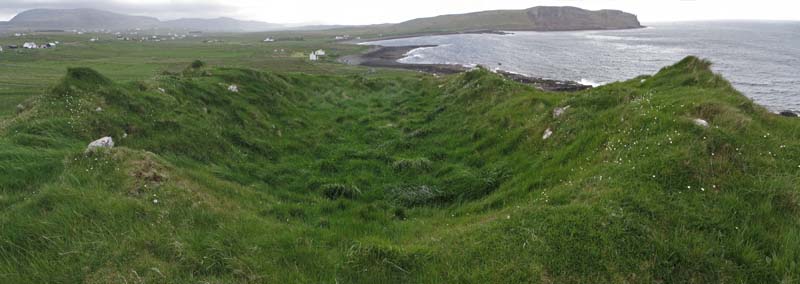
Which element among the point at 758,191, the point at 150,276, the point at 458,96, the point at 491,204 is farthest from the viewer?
the point at 458,96

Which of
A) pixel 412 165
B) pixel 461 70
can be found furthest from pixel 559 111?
pixel 461 70

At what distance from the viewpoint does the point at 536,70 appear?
7875 cm

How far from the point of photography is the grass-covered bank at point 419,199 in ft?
18.2

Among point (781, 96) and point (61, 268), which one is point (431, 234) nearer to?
point (61, 268)

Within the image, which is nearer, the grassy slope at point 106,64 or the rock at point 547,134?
the rock at point 547,134

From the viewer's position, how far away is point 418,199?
10.8 metres

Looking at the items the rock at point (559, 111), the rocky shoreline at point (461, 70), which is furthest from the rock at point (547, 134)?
the rocky shoreline at point (461, 70)

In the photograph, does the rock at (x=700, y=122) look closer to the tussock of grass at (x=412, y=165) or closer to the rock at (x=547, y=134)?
the rock at (x=547, y=134)

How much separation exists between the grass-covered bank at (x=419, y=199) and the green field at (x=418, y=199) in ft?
0.12

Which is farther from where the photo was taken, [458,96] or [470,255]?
[458,96]

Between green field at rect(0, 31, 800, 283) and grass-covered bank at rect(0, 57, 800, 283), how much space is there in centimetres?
4

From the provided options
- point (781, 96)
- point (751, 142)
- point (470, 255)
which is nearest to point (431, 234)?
point (470, 255)

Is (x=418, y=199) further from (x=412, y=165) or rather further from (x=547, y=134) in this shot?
(x=547, y=134)

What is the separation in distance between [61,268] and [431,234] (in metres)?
5.69
